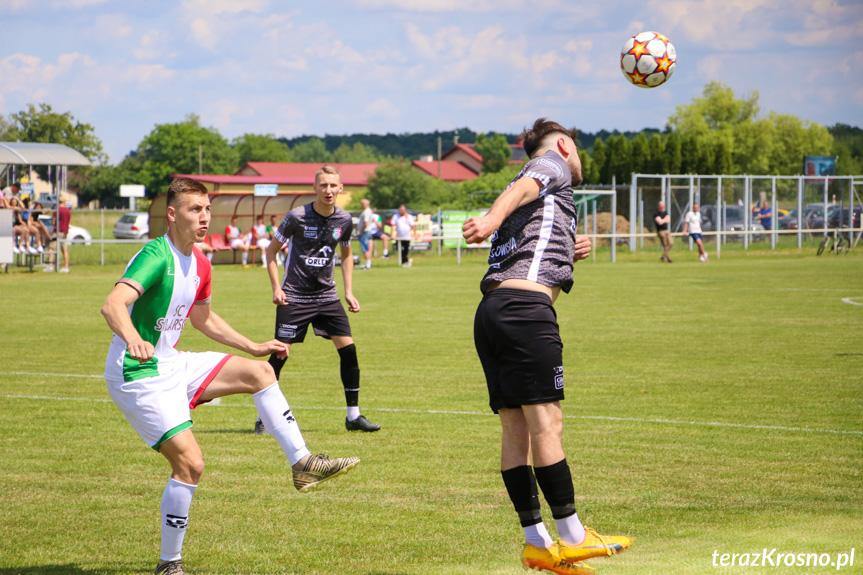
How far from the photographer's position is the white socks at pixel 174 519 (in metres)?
4.79

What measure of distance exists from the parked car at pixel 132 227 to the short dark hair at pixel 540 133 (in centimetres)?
5625

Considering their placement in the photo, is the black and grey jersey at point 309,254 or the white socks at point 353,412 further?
the black and grey jersey at point 309,254

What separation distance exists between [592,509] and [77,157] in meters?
31.5

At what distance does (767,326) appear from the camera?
16016 mm

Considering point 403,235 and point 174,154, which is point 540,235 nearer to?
point 403,235

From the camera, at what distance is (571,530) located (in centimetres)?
458

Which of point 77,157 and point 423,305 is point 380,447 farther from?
point 77,157

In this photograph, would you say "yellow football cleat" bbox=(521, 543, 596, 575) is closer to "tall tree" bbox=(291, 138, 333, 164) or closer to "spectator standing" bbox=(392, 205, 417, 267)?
"spectator standing" bbox=(392, 205, 417, 267)

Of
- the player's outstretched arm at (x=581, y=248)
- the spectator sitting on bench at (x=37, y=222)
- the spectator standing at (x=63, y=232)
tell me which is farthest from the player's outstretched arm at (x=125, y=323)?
the spectator standing at (x=63, y=232)

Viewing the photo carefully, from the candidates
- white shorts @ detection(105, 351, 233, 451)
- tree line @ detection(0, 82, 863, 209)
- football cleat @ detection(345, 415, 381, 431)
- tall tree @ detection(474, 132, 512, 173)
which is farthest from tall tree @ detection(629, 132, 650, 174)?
tall tree @ detection(474, 132, 512, 173)

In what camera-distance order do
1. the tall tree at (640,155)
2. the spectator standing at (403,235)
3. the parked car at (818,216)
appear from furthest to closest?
the tall tree at (640,155)
the parked car at (818,216)
the spectator standing at (403,235)

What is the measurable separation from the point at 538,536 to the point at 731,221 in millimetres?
42207

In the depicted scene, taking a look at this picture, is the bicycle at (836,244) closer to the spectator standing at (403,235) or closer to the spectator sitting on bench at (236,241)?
the spectator standing at (403,235)

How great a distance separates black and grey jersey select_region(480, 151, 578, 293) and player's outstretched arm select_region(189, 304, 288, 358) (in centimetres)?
148
